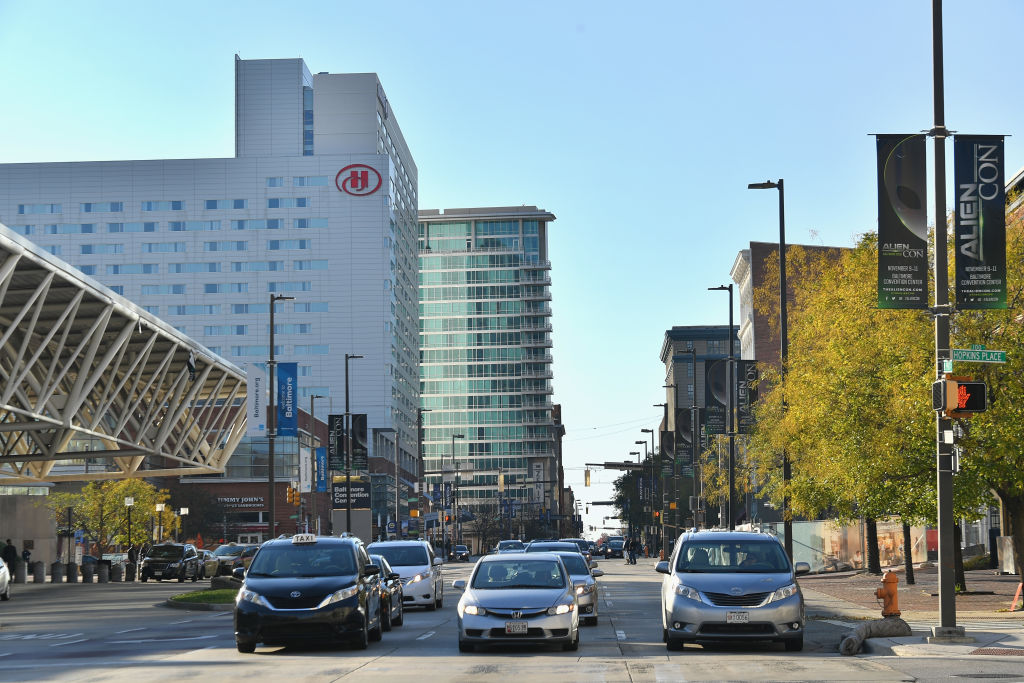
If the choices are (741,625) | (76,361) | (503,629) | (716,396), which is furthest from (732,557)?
(76,361)

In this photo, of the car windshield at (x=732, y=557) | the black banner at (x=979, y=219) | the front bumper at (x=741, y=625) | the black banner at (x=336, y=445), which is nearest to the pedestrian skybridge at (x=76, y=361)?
the black banner at (x=336, y=445)

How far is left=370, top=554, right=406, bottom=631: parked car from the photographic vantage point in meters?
24.7

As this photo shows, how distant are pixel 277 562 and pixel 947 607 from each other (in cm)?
1021

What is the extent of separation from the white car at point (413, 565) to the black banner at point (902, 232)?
14540 mm

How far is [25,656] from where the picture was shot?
2167 centimetres

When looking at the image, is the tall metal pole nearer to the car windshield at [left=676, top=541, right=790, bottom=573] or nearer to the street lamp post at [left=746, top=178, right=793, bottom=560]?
the car windshield at [left=676, top=541, right=790, bottom=573]

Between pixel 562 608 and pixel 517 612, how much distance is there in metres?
0.68

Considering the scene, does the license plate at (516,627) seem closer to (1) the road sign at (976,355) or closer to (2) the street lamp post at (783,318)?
(1) the road sign at (976,355)

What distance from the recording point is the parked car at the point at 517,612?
19.8 metres

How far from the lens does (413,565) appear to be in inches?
1270

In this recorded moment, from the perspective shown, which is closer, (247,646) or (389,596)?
(247,646)

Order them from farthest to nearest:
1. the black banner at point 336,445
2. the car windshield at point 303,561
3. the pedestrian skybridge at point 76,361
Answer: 1. the black banner at point 336,445
2. the pedestrian skybridge at point 76,361
3. the car windshield at point 303,561

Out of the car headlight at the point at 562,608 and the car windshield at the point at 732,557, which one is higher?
the car windshield at the point at 732,557

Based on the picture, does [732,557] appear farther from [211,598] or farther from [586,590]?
[211,598]
